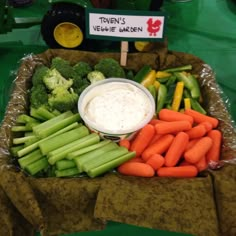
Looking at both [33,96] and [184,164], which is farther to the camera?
[33,96]

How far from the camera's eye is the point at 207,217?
1.13 metres

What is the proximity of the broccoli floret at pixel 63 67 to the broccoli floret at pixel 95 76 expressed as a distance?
74 mm

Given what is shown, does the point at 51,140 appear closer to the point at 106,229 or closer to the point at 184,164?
the point at 106,229

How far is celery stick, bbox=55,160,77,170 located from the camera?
4.02 ft

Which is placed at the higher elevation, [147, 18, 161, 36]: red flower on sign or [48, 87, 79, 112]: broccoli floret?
[147, 18, 161, 36]: red flower on sign

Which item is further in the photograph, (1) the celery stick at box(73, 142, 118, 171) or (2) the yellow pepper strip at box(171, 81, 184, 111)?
(2) the yellow pepper strip at box(171, 81, 184, 111)

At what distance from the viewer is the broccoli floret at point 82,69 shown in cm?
156

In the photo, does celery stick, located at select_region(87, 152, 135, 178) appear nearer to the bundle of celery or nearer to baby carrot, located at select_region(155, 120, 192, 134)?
the bundle of celery

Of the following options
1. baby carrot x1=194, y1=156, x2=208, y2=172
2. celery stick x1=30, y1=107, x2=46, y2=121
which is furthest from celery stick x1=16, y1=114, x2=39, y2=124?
baby carrot x1=194, y1=156, x2=208, y2=172

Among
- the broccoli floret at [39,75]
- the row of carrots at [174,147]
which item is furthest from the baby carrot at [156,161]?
the broccoli floret at [39,75]

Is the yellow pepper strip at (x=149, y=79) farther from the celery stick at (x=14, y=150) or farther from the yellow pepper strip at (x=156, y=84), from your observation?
the celery stick at (x=14, y=150)

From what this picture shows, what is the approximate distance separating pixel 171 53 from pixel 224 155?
57 centimetres

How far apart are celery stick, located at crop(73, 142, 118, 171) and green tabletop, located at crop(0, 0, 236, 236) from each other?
2.24 ft

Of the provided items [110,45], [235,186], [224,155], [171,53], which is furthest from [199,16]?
[235,186]
